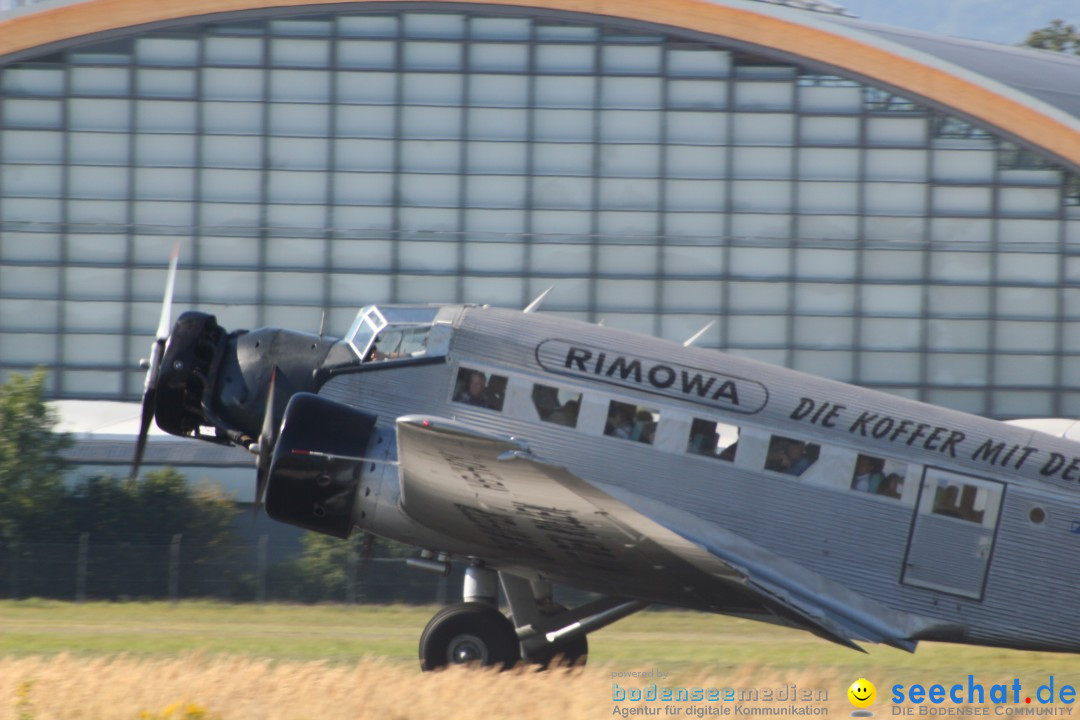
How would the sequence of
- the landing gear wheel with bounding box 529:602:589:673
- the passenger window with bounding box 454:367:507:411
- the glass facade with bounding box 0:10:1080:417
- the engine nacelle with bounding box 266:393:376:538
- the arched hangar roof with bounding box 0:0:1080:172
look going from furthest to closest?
the glass facade with bounding box 0:10:1080:417
the arched hangar roof with bounding box 0:0:1080:172
the landing gear wheel with bounding box 529:602:589:673
the passenger window with bounding box 454:367:507:411
the engine nacelle with bounding box 266:393:376:538

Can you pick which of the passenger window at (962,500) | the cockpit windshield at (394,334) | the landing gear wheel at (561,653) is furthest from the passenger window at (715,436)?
the cockpit windshield at (394,334)

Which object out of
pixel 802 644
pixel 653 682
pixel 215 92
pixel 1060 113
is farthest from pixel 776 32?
pixel 653 682

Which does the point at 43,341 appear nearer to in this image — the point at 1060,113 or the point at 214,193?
the point at 214,193

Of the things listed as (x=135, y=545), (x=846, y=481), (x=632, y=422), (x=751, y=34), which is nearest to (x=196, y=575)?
(x=135, y=545)

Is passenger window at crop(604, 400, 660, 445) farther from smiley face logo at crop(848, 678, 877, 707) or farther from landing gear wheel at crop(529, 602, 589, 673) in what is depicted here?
smiley face logo at crop(848, 678, 877, 707)

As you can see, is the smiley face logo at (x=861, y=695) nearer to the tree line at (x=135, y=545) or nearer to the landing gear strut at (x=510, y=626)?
the landing gear strut at (x=510, y=626)

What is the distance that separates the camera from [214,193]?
38.6m

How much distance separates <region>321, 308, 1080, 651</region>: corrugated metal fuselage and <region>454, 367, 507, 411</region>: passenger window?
7cm

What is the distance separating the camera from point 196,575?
91.8ft

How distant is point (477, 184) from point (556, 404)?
25643 mm

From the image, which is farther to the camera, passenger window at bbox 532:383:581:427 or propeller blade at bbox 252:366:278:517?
propeller blade at bbox 252:366:278:517

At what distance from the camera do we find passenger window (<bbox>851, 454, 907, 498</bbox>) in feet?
45.0

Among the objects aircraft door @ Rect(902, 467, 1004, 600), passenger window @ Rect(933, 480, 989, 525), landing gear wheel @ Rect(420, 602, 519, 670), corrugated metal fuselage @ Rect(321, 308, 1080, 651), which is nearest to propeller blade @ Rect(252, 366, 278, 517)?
corrugated metal fuselage @ Rect(321, 308, 1080, 651)

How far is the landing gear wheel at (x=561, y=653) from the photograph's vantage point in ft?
48.9
